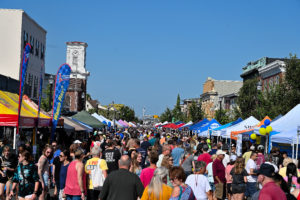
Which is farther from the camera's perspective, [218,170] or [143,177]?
[218,170]

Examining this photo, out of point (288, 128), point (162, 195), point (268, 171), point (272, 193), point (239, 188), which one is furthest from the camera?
point (288, 128)

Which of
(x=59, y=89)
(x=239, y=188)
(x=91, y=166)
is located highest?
(x=59, y=89)

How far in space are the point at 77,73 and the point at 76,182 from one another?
9760 centimetres

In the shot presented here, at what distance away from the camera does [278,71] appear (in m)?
54.3

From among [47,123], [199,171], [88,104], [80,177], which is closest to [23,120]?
[47,123]

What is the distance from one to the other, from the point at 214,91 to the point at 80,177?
102038 millimetres

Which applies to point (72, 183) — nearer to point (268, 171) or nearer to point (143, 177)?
point (143, 177)

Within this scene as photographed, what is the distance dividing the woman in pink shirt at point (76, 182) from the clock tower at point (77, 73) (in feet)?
305

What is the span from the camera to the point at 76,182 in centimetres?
924

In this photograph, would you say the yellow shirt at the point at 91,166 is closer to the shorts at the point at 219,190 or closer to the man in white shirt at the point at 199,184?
the man in white shirt at the point at 199,184

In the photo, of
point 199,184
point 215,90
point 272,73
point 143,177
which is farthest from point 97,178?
Answer: point 215,90

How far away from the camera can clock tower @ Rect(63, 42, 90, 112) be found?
101875mm

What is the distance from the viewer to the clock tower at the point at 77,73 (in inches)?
4011

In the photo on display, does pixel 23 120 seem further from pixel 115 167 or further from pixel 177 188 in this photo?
pixel 177 188
